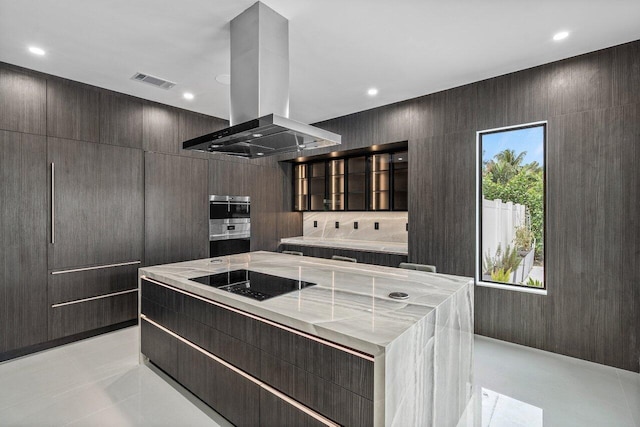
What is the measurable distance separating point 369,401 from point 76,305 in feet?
11.6

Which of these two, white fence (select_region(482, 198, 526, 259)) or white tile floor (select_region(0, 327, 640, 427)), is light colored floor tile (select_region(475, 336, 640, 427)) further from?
white fence (select_region(482, 198, 526, 259))

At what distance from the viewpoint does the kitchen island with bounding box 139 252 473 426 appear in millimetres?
1291

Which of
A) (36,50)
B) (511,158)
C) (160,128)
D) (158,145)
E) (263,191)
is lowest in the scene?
(263,191)

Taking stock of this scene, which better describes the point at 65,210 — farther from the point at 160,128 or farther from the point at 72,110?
the point at 160,128

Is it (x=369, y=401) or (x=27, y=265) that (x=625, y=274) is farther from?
(x=27, y=265)

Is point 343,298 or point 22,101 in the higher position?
point 22,101

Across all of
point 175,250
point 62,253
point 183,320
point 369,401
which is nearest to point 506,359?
point 369,401

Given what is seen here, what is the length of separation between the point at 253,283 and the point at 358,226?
11.1ft

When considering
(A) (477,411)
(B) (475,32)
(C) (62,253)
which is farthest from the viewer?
(C) (62,253)

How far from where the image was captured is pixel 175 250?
4.16 metres

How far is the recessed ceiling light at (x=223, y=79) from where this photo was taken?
10.7ft

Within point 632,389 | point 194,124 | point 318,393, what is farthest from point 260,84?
point 632,389

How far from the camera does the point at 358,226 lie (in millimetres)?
5367

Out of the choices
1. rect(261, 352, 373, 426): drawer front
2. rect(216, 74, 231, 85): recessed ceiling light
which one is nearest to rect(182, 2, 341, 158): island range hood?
rect(216, 74, 231, 85): recessed ceiling light
